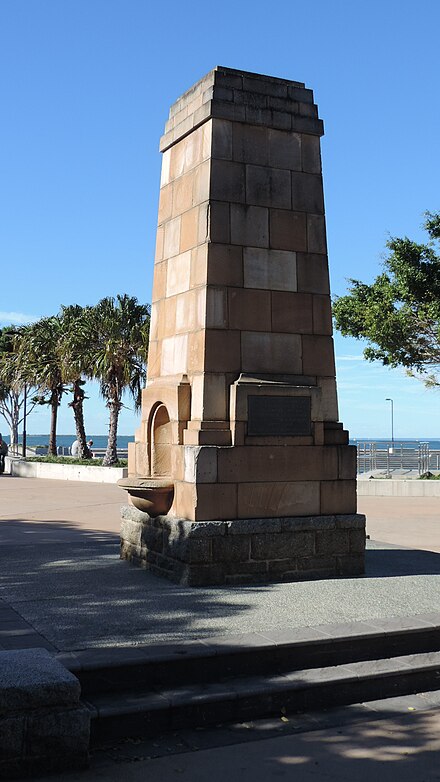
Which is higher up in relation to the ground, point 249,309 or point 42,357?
point 42,357

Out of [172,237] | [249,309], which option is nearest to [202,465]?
[249,309]

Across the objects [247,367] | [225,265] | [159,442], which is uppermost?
[225,265]

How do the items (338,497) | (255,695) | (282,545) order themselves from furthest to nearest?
(338,497), (282,545), (255,695)

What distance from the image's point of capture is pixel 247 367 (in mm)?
9188

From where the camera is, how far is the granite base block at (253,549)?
8.66m

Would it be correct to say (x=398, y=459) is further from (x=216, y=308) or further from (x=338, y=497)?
(x=216, y=308)

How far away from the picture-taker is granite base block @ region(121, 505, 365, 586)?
8.66 meters

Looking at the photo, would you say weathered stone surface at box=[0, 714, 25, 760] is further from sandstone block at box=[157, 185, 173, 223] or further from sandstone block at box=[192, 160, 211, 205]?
sandstone block at box=[157, 185, 173, 223]

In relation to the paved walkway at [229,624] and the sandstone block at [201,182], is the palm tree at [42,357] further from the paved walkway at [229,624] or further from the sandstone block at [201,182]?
the sandstone block at [201,182]

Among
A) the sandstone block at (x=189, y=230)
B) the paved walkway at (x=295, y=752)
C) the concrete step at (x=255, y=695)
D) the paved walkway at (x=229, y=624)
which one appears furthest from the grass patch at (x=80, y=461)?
the paved walkway at (x=295, y=752)

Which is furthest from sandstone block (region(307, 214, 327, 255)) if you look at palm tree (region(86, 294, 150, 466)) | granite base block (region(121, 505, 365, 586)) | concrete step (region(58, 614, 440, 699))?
palm tree (region(86, 294, 150, 466))

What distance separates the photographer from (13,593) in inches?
326

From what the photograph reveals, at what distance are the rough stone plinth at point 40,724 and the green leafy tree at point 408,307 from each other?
63.1 feet

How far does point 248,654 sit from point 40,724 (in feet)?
5.95
